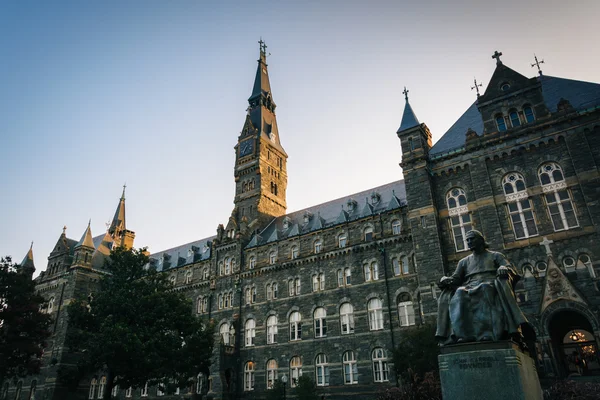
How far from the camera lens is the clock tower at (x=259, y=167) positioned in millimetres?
52344

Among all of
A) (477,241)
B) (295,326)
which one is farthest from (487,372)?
(295,326)

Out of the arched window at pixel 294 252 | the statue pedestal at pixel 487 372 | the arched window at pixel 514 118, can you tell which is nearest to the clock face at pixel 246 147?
the arched window at pixel 294 252

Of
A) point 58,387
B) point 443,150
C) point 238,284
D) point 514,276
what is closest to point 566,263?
point 443,150

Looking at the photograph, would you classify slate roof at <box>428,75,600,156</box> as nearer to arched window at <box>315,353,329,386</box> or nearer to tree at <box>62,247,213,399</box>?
arched window at <box>315,353,329,386</box>

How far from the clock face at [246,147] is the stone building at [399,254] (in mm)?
1452

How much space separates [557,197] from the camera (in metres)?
26.7

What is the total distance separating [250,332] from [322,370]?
920 cm

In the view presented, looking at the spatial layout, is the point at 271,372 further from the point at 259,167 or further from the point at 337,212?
the point at 259,167

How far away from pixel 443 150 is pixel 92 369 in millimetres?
30352

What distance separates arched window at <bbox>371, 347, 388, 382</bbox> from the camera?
108 feet

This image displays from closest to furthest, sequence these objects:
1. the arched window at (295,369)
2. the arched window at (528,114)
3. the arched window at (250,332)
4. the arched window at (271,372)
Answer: the arched window at (528,114) < the arched window at (295,369) < the arched window at (271,372) < the arched window at (250,332)

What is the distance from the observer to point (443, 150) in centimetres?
3212

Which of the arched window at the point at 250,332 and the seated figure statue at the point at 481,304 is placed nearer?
the seated figure statue at the point at 481,304

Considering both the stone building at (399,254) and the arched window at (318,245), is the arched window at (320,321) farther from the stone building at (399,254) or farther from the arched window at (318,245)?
the arched window at (318,245)
